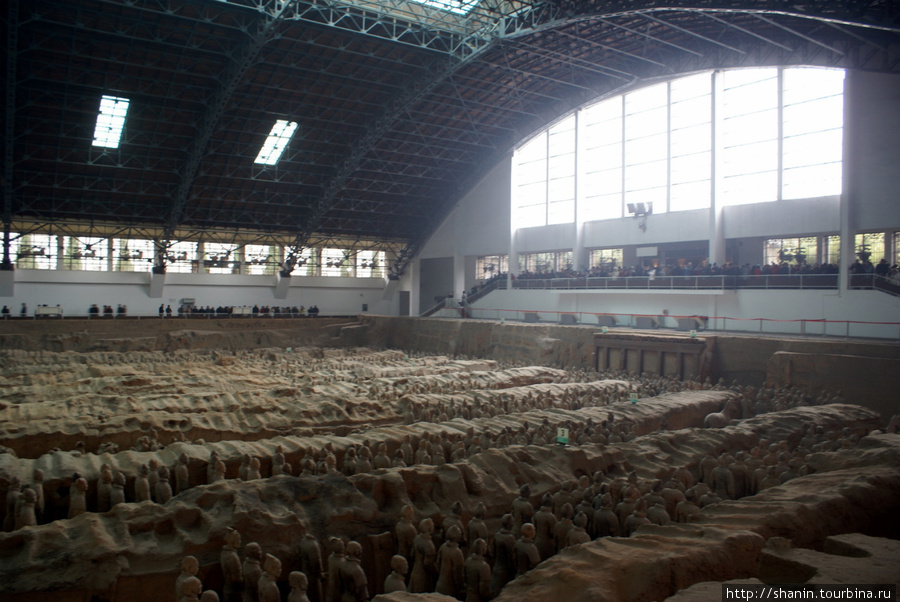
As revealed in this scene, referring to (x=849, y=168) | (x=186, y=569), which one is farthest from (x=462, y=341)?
(x=186, y=569)

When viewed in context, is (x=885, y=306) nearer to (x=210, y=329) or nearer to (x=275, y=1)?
(x=275, y=1)

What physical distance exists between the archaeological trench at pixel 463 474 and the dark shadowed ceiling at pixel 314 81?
9642 mm

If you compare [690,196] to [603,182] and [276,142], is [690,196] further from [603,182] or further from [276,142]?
[276,142]

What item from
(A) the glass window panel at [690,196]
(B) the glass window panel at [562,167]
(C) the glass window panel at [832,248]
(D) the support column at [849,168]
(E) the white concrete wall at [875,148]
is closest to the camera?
(E) the white concrete wall at [875,148]

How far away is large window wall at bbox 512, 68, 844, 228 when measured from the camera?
62.1 feet

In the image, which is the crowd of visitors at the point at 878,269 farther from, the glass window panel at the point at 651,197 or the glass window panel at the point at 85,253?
the glass window panel at the point at 85,253

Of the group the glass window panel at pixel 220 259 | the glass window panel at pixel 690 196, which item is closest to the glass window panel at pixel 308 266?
the glass window panel at pixel 220 259

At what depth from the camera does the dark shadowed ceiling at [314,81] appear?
17391 mm

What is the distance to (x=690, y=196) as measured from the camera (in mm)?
22156

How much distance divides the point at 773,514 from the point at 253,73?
2001 centimetres

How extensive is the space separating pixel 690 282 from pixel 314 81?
15344mm

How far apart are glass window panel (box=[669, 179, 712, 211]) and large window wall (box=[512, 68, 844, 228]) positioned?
0.12ft

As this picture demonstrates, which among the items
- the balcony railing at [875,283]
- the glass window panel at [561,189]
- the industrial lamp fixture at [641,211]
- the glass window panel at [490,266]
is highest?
the glass window panel at [561,189]

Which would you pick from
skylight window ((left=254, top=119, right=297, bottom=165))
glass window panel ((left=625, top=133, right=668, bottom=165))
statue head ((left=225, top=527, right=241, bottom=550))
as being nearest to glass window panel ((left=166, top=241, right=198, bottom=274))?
skylight window ((left=254, top=119, right=297, bottom=165))
